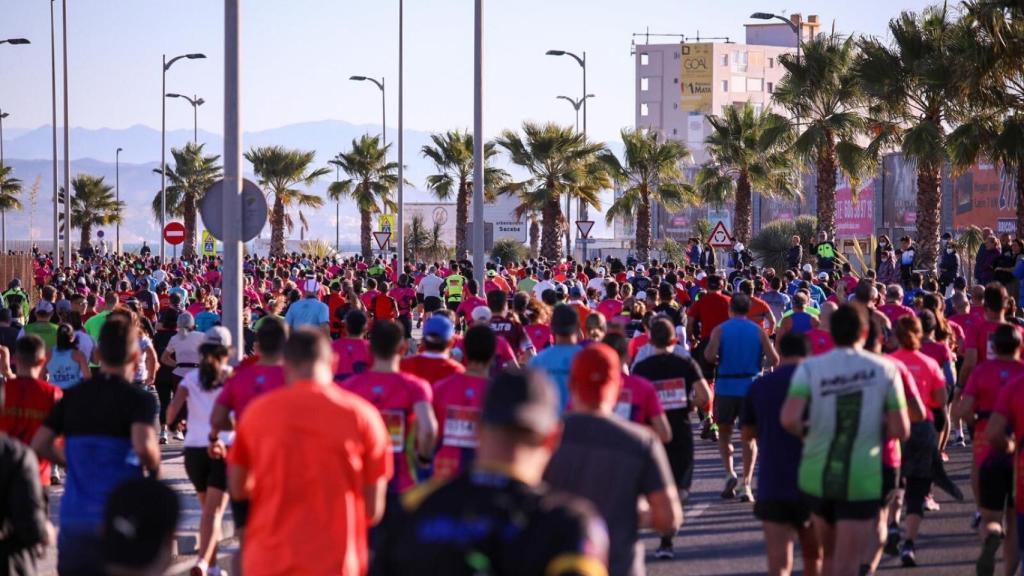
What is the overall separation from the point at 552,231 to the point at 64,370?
3666 centimetres

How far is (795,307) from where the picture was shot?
567 inches

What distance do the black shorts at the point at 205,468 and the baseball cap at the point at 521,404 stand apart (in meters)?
5.71

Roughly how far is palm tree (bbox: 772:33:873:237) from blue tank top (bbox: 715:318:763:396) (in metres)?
24.0

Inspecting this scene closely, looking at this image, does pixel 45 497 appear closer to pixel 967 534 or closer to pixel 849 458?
pixel 849 458

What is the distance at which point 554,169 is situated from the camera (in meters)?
47.7

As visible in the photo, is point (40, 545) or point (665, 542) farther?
point (665, 542)

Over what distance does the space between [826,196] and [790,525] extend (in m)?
30.7

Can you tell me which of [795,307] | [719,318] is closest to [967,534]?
[795,307]

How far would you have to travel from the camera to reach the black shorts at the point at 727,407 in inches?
492

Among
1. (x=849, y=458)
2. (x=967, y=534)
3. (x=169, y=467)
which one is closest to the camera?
(x=849, y=458)

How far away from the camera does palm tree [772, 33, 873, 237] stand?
3591 centimetres

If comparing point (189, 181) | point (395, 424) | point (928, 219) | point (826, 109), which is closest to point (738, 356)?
point (395, 424)

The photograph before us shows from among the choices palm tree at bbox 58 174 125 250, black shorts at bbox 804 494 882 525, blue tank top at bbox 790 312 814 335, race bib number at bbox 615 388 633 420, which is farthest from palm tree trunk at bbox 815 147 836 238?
palm tree at bbox 58 174 125 250

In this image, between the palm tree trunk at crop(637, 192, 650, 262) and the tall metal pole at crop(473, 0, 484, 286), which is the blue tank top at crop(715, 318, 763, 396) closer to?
the tall metal pole at crop(473, 0, 484, 286)
